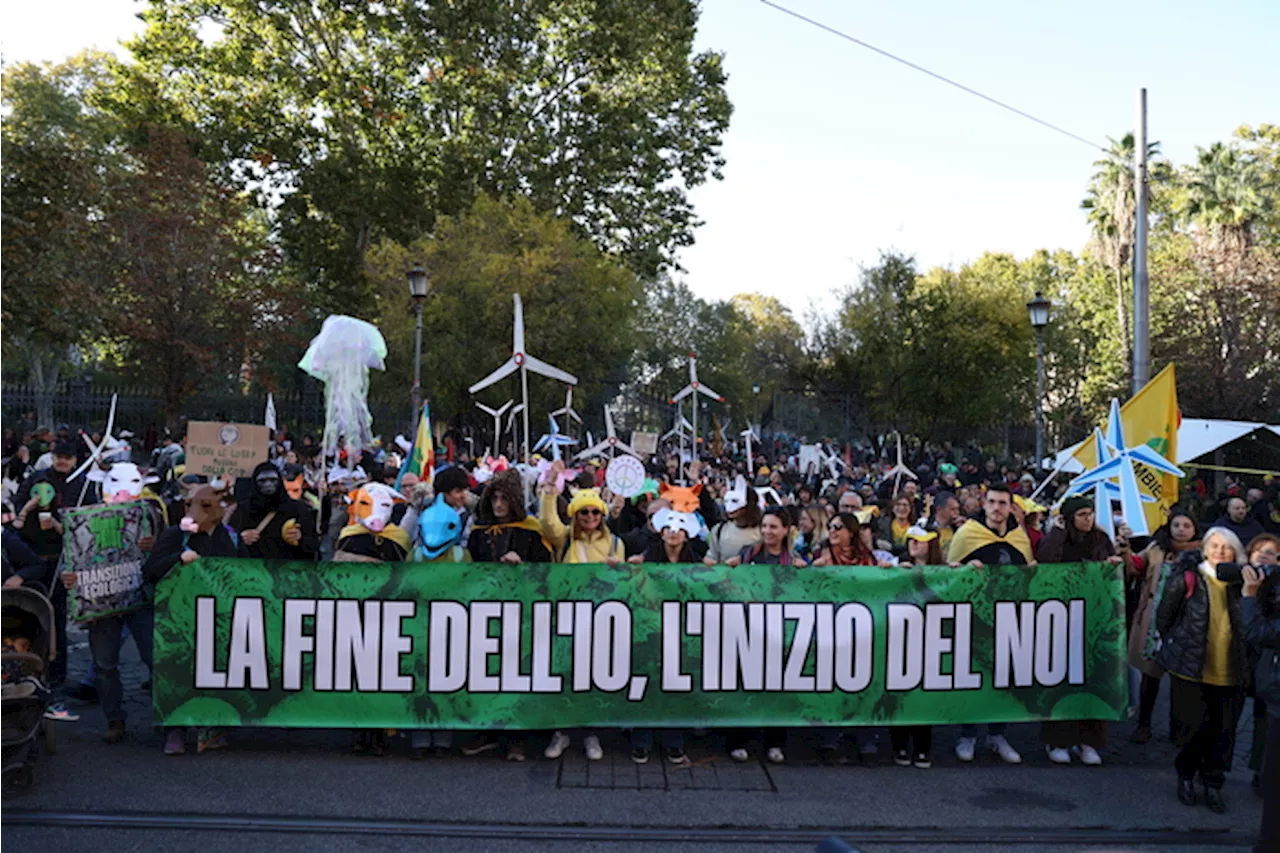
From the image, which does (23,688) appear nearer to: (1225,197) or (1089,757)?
(1089,757)

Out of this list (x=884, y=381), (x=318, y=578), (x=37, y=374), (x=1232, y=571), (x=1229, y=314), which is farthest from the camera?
(x=37, y=374)

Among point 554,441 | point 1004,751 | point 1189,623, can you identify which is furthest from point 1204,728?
point 554,441

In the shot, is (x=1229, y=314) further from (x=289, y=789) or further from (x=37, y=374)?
(x=37, y=374)

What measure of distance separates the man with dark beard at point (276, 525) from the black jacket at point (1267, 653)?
5691 millimetres

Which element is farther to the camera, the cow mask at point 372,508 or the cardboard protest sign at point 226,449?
the cardboard protest sign at point 226,449

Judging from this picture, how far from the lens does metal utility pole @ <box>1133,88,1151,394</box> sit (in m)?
17.4

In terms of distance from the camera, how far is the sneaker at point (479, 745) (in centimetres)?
719

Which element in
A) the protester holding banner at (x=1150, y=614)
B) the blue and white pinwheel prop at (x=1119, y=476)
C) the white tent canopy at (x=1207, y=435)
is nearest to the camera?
the protester holding banner at (x=1150, y=614)

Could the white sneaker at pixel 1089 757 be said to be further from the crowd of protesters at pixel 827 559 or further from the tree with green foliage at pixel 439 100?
the tree with green foliage at pixel 439 100

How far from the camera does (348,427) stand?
37.3ft

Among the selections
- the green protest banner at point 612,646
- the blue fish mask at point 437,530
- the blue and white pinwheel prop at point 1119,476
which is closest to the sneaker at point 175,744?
the green protest banner at point 612,646

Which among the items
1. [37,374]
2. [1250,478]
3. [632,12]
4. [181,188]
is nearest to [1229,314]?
[1250,478]

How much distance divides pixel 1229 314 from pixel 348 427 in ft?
88.7

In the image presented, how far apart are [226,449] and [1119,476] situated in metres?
7.42
